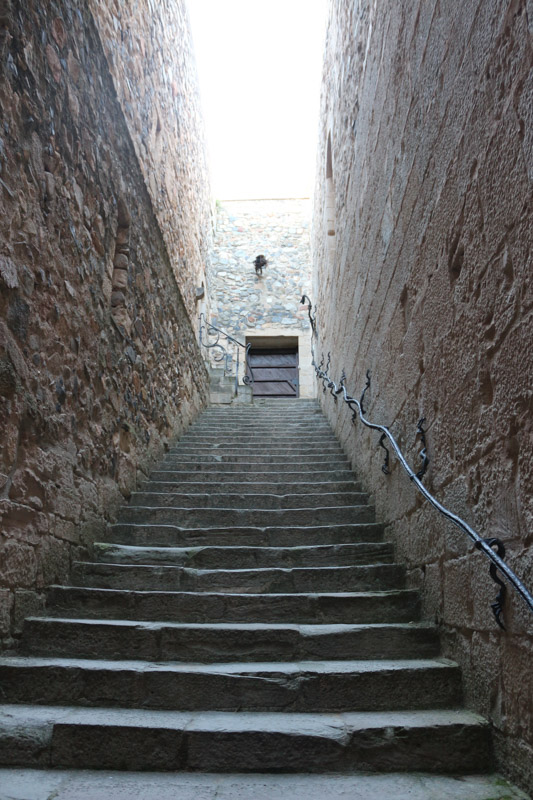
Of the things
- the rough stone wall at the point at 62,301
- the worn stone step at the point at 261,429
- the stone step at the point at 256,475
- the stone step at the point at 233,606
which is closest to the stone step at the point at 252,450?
the worn stone step at the point at 261,429

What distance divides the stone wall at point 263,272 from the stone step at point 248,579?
28.1ft

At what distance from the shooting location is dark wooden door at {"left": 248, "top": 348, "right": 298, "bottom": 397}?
11.5 meters

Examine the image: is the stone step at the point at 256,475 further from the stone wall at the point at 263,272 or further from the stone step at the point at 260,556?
the stone wall at the point at 263,272

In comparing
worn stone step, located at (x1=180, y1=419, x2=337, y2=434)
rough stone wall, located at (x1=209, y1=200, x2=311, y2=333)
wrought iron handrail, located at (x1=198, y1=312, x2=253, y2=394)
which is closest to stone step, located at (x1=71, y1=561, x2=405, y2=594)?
worn stone step, located at (x1=180, y1=419, x2=337, y2=434)

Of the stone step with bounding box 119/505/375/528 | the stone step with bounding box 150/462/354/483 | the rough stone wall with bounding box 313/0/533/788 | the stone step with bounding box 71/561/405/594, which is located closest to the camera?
the rough stone wall with bounding box 313/0/533/788

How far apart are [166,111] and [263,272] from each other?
18.9 ft

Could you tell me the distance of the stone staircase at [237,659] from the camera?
1665mm

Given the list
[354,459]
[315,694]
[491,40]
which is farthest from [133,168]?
[315,694]

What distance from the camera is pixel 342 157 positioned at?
5.66 metres

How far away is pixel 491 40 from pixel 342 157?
428 cm

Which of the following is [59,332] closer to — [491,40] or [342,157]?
[491,40]

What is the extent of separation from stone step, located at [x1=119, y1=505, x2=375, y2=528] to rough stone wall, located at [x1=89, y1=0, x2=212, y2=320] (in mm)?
2961

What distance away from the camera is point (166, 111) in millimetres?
6395

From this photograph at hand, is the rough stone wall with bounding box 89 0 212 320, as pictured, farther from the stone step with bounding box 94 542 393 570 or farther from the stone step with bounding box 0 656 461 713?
the stone step with bounding box 0 656 461 713
